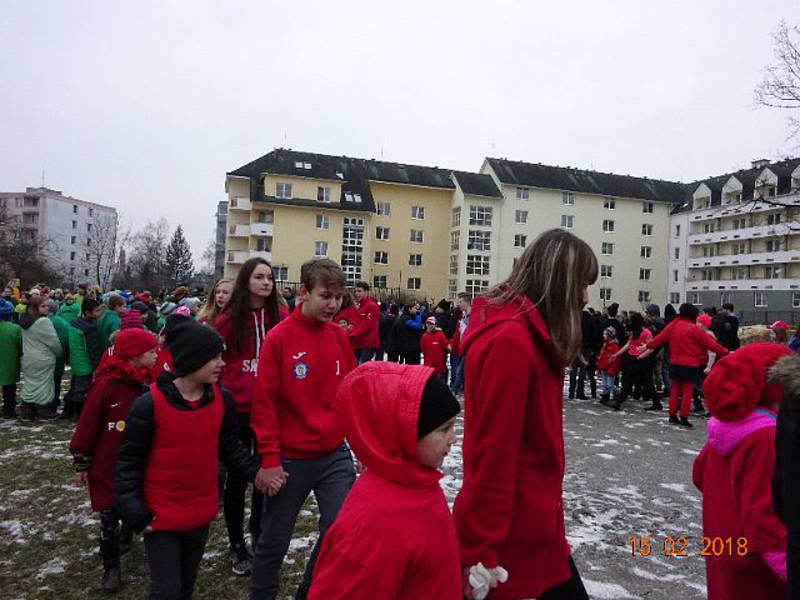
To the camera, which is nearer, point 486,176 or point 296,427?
point 296,427

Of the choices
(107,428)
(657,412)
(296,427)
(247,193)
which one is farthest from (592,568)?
(247,193)

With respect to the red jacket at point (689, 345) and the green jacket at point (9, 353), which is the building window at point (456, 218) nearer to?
the red jacket at point (689, 345)

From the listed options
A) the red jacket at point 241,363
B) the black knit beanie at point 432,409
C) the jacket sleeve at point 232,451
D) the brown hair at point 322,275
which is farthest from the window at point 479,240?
the black knit beanie at point 432,409

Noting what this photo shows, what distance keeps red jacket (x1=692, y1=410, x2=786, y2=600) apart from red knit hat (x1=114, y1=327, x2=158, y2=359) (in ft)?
11.8

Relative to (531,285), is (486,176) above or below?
above

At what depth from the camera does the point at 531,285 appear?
244 centimetres

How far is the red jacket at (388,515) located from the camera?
1767mm

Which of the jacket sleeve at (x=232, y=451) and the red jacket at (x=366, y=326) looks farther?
the red jacket at (x=366, y=326)

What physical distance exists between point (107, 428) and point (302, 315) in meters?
1.61

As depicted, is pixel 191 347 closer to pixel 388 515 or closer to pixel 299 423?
pixel 299 423

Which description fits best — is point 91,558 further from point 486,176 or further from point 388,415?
point 486,176

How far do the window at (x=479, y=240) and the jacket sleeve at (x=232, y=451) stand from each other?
55.3 m

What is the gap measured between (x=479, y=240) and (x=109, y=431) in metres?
55.4
